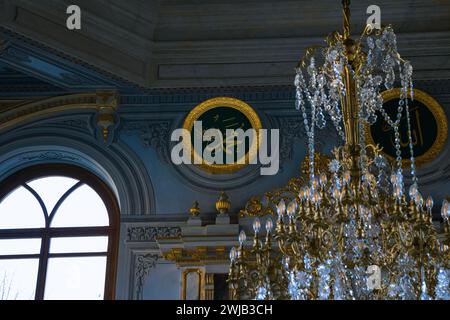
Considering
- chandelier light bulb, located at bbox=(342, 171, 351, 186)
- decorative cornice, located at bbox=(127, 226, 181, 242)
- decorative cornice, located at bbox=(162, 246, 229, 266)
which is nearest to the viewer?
chandelier light bulb, located at bbox=(342, 171, 351, 186)

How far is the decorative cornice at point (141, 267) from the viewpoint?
316 inches

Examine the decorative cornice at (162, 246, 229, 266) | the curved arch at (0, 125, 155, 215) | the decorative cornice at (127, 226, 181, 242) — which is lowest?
the decorative cornice at (162, 246, 229, 266)

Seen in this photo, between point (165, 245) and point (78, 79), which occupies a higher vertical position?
point (78, 79)

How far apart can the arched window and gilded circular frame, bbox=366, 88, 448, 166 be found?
114 inches

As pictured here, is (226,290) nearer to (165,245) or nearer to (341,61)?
(165,245)

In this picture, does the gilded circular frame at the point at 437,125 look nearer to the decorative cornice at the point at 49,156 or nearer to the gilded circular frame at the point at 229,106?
the gilded circular frame at the point at 229,106

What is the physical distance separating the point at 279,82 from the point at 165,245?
2.18m

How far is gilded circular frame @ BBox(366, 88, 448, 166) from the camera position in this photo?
8.42m

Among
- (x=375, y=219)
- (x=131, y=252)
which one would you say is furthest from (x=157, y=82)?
(x=375, y=219)

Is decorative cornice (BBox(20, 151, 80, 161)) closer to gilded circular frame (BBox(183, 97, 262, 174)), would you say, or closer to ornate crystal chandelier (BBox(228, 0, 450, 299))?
gilded circular frame (BBox(183, 97, 262, 174))

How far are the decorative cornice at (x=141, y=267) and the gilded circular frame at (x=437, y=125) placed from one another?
2468 millimetres

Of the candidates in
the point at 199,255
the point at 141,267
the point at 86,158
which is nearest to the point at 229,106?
the point at 86,158

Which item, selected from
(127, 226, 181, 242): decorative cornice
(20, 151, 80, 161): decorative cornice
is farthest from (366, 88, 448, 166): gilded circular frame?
(20, 151, 80, 161): decorative cornice

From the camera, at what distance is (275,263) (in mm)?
5582
